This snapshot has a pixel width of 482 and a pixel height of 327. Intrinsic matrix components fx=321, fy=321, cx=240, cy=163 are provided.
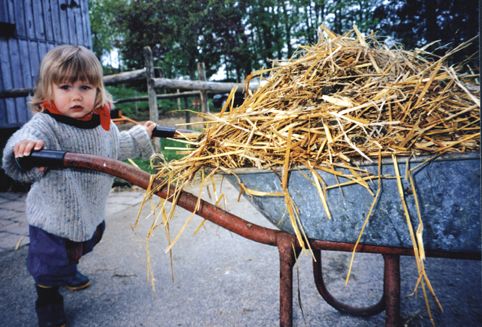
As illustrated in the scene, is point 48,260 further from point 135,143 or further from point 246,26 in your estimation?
point 246,26

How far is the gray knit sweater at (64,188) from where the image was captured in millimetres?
1578

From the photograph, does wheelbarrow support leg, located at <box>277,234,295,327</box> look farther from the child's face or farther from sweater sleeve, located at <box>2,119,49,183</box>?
the child's face

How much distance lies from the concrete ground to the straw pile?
550 mm

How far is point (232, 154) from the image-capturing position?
1.05m

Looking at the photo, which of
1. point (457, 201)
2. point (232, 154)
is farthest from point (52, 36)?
point (457, 201)

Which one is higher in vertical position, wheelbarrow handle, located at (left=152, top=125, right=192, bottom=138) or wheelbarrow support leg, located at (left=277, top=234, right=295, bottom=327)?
wheelbarrow handle, located at (left=152, top=125, right=192, bottom=138)

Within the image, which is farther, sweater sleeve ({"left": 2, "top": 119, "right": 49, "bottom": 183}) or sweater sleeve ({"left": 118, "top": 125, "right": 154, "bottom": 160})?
sweater sleeve ({"left": 118, "top": 125, "right": 154, "bottom": 160})

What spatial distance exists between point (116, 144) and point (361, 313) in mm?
1665

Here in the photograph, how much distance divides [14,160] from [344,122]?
1.39 metres

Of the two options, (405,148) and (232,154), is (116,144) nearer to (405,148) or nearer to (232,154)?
(232,154)

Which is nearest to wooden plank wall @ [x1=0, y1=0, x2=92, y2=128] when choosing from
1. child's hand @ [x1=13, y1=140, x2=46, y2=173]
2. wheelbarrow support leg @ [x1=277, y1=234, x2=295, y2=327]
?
child's hand @ [x1=13, y1=140, x2=46, y2=173]

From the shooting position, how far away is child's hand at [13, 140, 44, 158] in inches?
45.2

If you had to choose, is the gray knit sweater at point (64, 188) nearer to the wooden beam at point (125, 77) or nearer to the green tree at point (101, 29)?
the wooden beam at point (125, 77)

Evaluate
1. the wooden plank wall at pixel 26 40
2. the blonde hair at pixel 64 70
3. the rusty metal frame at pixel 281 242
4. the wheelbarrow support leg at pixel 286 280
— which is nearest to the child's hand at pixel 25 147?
the rusty metal frame at pixel 281 242
